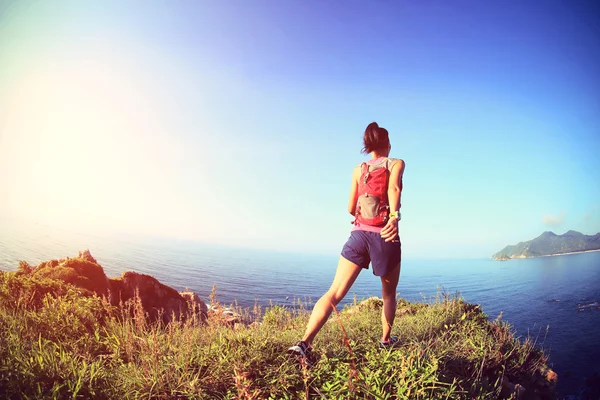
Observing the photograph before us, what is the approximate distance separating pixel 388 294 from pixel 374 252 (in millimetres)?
735

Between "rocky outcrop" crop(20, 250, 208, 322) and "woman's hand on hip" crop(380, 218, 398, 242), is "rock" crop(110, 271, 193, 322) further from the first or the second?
"woman's hand on hip" crop(380, 218, 398, 242)

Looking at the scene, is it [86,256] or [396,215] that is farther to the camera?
[86,256]

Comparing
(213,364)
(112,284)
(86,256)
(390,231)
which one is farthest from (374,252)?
(86,256)

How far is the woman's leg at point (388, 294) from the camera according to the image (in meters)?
3.28

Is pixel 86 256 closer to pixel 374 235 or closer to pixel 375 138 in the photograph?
pixel 374 235

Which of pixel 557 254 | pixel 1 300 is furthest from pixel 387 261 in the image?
pixel 557 254

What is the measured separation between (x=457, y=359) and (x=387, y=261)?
6.13ft

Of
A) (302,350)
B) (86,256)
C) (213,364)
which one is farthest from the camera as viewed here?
(86,256)

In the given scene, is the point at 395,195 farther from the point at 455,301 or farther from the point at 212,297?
the point at 455,301

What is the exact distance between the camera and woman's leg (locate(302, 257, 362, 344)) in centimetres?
285

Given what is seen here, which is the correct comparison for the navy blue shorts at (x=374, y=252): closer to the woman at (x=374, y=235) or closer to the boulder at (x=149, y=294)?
the woman at (x=374, y=235)

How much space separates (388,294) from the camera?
11.2 ft

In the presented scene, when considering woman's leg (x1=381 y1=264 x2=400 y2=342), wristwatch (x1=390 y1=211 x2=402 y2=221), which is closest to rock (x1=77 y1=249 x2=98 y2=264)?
woman's leg (x1=381 y1=264 x2=400 y2=342)

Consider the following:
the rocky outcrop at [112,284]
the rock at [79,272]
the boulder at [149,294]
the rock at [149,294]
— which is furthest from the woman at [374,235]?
the rock at [149,294]
